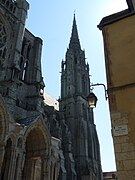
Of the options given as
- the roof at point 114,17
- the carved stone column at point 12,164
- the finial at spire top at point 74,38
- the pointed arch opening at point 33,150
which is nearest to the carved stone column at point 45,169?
the pointed arch opening at point 33,150

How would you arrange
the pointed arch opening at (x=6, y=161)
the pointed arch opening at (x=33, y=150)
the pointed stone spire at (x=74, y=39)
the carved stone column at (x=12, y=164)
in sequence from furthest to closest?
the pointed stone spire at (x=74, y=39) → the pointed arch opening at (x=33, y=150) → the pointed arch opening at (x=6, y=161) → the carved stone column at (x=12, y=164)

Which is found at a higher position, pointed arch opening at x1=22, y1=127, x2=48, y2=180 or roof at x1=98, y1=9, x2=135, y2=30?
roof at x1=98, y1=9, x2=135, y2=30

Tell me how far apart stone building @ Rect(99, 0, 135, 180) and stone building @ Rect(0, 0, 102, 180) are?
9.50 m

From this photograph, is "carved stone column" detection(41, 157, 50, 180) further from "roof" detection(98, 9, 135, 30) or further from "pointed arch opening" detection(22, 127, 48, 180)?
"roof" detection(98, 9, 135, 30)

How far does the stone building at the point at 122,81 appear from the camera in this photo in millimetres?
6360

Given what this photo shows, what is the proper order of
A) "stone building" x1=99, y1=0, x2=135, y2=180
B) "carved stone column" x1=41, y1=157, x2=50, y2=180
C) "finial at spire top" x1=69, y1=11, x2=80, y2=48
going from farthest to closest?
"finial at spire top" x1=69, y1=11, x2=80, y2=48, "carved stone column" x1=41, y1=157, x2=50, y2=180, "stone building" x1=99, y1=0, x2=135, y2=180

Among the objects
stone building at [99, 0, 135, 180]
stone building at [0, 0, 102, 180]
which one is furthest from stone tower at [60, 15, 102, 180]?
stone building at [99, 0, 135, 180]

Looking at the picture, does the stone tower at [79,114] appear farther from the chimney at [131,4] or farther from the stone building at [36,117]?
the chimney at [131,4]

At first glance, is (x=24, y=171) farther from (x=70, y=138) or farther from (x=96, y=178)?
(x=96, y=178)

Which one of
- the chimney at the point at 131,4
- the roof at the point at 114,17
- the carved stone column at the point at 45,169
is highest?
the chimney at the point at 131,4

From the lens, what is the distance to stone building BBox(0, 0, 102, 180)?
53.5 ft

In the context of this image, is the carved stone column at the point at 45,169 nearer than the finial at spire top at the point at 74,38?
Yes

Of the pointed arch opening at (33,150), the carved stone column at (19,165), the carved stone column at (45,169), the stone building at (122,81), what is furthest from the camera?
the pointed arch opening at (33,150)

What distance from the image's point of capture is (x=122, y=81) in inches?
300
